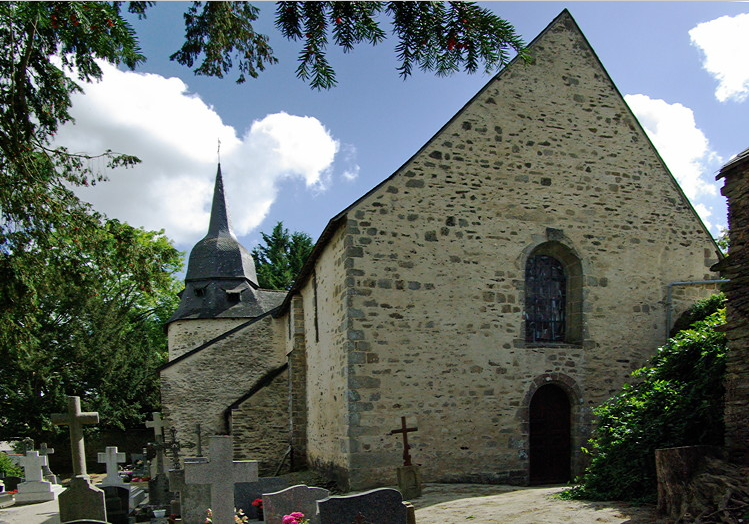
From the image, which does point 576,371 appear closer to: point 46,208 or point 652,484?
point 652,484

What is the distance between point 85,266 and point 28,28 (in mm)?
3228

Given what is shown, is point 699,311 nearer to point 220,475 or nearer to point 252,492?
point 252,492

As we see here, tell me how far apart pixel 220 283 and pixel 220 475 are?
61.2 ft

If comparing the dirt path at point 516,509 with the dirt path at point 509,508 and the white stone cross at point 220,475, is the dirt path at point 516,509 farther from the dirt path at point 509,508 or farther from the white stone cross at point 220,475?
the white stone cross at point 220,475

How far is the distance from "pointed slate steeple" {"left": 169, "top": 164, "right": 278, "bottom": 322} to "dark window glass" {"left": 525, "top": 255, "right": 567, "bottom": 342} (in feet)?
47.1

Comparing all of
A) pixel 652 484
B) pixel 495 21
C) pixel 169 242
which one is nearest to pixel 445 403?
pixel 652 484

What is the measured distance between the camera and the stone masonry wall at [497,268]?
11008 millimetres

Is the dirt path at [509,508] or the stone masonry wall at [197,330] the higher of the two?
the stone masonry wall at [197,330]

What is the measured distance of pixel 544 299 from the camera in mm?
12617

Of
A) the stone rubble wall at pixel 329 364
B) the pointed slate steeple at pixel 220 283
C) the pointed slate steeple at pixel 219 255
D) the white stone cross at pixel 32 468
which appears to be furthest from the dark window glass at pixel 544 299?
the pointed slate steeple at pixel 219 255

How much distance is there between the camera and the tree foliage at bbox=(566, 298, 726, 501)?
8094mm

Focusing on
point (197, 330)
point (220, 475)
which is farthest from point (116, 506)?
point (197, 330)

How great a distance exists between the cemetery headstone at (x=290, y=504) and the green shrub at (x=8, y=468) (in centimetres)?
1666

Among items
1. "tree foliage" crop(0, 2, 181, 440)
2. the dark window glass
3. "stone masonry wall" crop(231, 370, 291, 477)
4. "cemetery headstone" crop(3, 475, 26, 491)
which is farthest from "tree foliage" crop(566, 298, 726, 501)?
"cemetery headstone" crop(3, 475, 26, 491)
